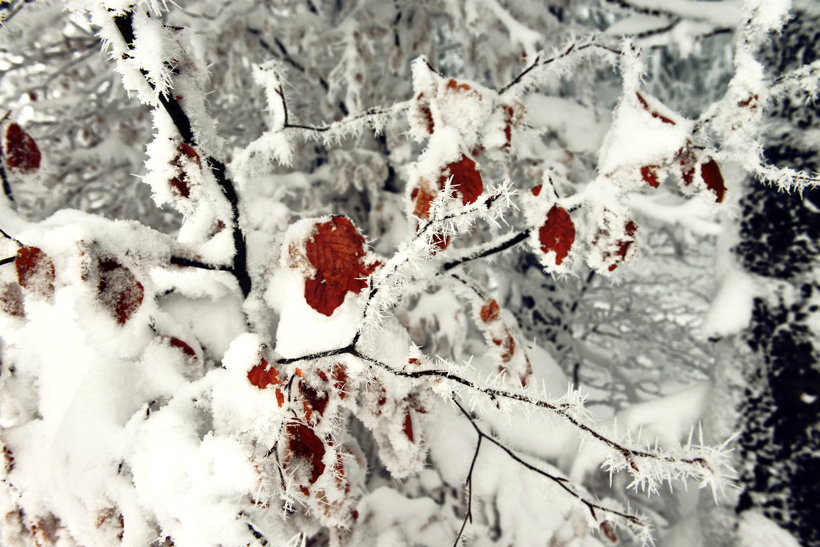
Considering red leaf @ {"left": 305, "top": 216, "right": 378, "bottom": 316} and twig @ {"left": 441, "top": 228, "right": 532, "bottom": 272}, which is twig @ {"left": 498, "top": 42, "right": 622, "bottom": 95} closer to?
twig @ {"left": 441, "top": 228, "right": 532, "bottom": 272}

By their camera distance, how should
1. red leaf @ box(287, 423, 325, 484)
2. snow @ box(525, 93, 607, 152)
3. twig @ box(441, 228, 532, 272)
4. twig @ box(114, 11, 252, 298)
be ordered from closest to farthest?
twig @ box(114, 11, 252, 298) → red leaf @ box(287, 423, 325, 484) → twig @ box(441, 228, 532, 272) → snow @ box(525, 93, 607, 152)

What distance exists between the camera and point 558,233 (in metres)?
1.04

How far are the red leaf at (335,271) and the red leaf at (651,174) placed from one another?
0.73 m

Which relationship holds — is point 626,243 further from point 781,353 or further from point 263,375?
point 781,353

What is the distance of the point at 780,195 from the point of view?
65.4 inches

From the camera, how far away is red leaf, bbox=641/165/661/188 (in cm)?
105

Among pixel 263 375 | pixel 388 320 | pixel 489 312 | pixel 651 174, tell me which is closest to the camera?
pixel 263 375

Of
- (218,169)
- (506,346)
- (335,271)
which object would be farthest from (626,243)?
(218,169)

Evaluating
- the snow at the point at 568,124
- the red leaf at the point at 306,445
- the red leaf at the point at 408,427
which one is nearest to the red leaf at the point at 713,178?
the red leaf at the point at 408,427

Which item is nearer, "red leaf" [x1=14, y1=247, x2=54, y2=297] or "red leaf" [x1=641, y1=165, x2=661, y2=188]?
"red leaf" [x1=14, y1=247, x2=54, y2=297]

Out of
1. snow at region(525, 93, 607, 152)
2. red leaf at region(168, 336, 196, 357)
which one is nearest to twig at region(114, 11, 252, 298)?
red leaf at region(168, 336, 196, 357)

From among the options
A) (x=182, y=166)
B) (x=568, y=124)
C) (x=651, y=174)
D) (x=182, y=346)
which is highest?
(x=568, y=124)

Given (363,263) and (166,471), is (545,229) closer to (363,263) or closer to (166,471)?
(363,263)

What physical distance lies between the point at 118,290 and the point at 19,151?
42.3 inches
